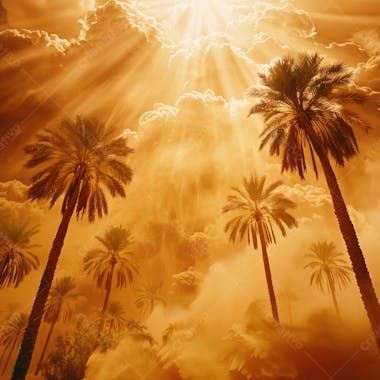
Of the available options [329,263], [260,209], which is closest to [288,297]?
[329,263]

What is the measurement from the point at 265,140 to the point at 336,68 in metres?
5.94

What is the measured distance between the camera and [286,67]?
20.0 meters

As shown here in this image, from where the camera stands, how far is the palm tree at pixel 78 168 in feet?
72.6

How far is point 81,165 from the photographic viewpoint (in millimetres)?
23031

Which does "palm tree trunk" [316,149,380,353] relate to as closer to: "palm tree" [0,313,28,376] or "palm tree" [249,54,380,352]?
"palm tree" [249,54,380,352]

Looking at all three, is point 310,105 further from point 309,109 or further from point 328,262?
point 328,262

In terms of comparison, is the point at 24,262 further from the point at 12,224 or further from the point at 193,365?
the point at 193,365

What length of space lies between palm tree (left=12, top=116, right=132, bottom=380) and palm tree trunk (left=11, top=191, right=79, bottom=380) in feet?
0.20

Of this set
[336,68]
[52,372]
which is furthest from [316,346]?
[336,68]

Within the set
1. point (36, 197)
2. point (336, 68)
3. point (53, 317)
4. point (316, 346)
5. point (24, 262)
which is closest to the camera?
point (336, 68)

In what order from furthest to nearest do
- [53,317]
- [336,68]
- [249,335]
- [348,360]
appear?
[53,317]
[348,360]
[249,335]
[336,68]

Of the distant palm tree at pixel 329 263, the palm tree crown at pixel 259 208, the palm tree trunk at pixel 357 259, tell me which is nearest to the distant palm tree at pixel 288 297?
the distant palm tree at pixel 329 263

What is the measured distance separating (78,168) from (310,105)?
50.4 feet

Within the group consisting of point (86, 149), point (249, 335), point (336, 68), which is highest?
point (336, 68)
